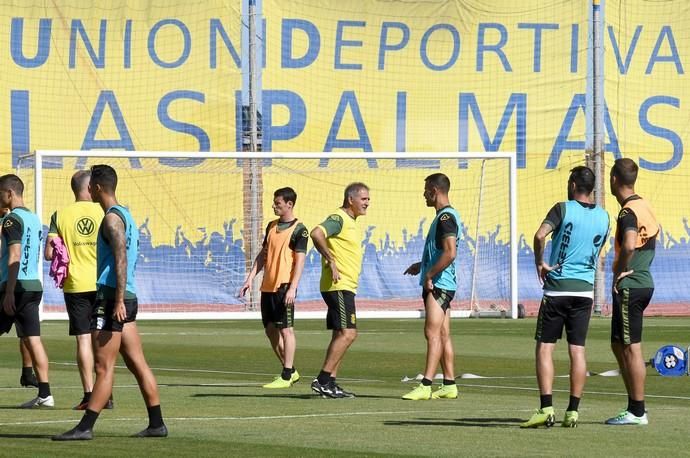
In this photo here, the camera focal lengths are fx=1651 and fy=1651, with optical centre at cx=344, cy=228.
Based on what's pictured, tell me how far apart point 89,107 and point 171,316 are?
261 inches

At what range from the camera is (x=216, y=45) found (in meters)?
38.4

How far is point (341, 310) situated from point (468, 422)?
3450 millimetres

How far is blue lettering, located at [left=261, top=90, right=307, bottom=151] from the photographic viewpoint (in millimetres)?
38594

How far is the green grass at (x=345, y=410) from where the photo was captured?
38.4 feet

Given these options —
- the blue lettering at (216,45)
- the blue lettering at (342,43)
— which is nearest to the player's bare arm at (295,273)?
the blue lettering at (216,45)

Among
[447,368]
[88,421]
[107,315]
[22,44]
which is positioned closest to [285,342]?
[447,368]

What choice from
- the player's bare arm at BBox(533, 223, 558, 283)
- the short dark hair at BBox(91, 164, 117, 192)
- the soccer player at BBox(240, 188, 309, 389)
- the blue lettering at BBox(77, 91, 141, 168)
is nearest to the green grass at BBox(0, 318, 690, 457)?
the soccer player at BBox(240, 188, 309, 389)

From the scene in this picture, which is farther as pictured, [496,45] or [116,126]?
[496,45]

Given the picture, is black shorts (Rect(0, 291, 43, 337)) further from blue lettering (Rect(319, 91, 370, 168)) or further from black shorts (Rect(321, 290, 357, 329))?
blue lettering (Rect(319, 91, 370, 168))

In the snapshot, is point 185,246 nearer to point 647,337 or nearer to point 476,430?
point 647,337

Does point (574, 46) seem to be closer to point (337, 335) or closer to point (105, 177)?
point (337, 335)

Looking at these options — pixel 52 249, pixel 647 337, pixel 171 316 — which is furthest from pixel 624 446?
pixel 171 316

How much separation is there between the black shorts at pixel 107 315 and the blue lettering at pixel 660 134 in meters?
28.8

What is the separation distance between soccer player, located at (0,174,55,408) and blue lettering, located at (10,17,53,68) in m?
23.8
